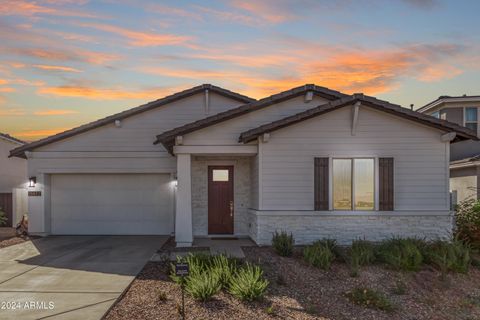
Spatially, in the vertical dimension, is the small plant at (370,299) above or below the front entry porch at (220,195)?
below

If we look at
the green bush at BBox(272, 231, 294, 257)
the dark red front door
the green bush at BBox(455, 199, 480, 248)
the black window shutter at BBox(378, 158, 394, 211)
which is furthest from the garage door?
the green bush at BBox(455, 199, 480, 248)

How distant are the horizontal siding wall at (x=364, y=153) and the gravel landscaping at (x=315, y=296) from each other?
2.34m

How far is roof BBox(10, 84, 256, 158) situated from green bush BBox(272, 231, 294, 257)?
5.92m

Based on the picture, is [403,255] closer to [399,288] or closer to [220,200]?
[399,288]

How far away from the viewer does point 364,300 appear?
7473 millimetres

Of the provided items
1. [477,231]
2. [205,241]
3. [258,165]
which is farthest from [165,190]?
[477,231]

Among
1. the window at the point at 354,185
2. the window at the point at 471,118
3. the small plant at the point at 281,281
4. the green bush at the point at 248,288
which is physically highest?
the window at the point at 471,118

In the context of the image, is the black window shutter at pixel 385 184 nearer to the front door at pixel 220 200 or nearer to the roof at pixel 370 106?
the roof at pixel 370 106

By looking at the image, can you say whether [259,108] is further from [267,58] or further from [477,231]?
[477,231]

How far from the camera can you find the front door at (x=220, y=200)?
13.5 metres

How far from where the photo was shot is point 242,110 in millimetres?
11836

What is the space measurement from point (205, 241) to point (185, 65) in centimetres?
708

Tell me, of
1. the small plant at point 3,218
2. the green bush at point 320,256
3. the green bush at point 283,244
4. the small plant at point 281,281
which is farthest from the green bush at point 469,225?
the small plant at point 3,218

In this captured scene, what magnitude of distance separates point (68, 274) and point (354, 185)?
304 inches
